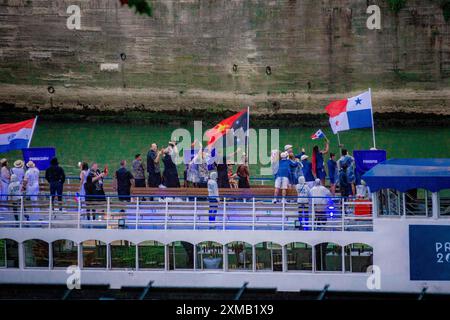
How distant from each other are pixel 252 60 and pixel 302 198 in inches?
1221

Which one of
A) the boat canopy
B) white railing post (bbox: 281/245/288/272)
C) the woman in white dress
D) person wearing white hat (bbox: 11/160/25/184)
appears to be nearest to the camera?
the boat canopy

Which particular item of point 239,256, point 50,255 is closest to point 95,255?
point 50,255

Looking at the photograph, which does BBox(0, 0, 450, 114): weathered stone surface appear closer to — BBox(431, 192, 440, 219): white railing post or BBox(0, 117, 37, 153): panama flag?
BBox(0, 117, 37, 153): panama flag

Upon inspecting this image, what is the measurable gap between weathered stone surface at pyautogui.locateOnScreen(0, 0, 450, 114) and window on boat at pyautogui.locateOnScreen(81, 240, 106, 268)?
30101 mm

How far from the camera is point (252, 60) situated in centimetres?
5656

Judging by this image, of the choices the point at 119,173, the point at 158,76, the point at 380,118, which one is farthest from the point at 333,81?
the point at 119,173

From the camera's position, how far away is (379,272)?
24.7 metres

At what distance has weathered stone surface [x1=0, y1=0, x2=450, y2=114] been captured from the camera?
184ft

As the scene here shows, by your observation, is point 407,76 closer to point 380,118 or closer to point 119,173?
point 380,118

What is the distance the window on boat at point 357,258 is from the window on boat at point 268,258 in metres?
1.03

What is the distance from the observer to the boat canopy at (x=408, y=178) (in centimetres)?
2428

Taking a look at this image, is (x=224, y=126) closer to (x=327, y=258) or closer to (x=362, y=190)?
(x=362, y=190)

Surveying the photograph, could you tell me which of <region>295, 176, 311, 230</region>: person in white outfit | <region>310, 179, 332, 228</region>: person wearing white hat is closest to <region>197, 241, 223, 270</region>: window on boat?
<region>295, 176, 311, 230</region>: person in white outfit

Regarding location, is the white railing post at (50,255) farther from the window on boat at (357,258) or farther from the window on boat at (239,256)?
the window on boat at (357,258)
